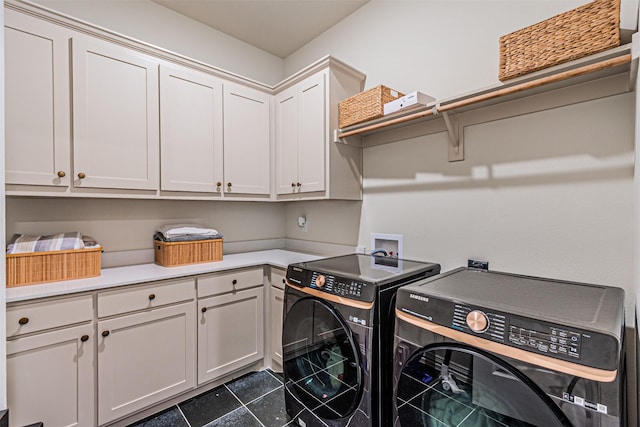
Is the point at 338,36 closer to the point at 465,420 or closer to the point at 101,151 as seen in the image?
the point at 101,151

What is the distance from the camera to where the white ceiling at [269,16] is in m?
2.26

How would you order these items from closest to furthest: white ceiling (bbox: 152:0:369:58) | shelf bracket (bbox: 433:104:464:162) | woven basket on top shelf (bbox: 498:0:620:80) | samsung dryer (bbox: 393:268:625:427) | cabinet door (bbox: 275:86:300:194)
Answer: samsung dryer (bbox: 393:268:625:427), woven basket on top shelf (bbox: 498:0:620:80), shelf bracket (bbox: 433:104:464:162), white ceiling (bbox: 152:0:369:58), cabinet door (bbox: 275:86:300:194)

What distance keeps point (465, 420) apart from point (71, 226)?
2.37 m

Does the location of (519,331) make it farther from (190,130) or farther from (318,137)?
(190,130)

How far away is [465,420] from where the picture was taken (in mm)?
964

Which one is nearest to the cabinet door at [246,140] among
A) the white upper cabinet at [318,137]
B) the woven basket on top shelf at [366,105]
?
the white upper cabinet at [318,137]

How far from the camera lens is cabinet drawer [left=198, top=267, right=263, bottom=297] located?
1.99 m

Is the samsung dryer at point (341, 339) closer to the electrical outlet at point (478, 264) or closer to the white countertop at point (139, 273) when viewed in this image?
the electrical outlet at point (478, 264)

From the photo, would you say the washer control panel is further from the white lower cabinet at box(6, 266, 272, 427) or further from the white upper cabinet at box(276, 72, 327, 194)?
the white lower cabinet at box(6, 266, 272, 427)

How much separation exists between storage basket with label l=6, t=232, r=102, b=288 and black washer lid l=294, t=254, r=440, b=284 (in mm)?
1237

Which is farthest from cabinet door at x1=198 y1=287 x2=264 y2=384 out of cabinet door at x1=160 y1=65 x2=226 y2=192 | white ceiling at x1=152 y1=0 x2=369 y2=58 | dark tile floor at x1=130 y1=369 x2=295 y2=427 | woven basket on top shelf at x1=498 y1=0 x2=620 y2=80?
white ceiling at x1=152 y1=0 x2=369 y2=58

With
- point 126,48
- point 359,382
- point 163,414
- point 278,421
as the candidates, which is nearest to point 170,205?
point 126,48

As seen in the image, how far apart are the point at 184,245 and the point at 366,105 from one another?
5.22 feet

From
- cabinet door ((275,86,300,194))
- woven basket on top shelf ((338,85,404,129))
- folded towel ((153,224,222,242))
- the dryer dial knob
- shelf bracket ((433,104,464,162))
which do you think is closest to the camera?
the dryer dial knob
